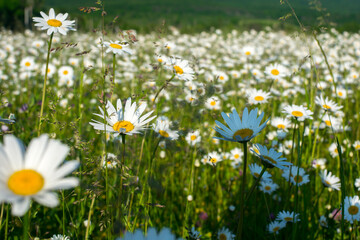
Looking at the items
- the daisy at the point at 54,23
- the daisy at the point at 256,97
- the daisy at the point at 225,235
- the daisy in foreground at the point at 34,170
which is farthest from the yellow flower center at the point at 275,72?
the daisy in foreground at the point at 34,170

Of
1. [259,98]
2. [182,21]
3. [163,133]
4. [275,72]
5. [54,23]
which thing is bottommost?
[163,133]

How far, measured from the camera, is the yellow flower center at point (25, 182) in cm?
46

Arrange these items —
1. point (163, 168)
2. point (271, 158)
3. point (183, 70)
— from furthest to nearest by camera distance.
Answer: point (183, 70)
point (163, 168)
point (271, 158)

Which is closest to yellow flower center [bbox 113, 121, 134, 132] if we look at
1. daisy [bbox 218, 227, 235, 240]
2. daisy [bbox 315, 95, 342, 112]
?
daisy [bbox 218, 227, 235, 240]

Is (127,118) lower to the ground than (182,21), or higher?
lower

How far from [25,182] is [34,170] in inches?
1.3

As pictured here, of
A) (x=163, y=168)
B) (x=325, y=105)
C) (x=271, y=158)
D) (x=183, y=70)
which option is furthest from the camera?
(x=325, y=105)

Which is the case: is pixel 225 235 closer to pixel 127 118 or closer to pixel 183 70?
pixel 127 118

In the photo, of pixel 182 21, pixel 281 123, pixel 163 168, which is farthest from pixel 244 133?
pixel 182 21

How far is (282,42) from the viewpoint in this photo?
6840mm

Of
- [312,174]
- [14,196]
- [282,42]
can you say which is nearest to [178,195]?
[312,174]

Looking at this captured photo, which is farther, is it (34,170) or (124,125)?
(124,125)

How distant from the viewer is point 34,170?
0.51 m

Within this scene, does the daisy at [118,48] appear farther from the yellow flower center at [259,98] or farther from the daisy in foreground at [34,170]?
the yellow flower center at [259,98]
